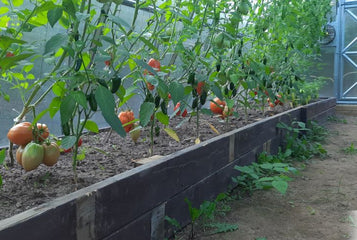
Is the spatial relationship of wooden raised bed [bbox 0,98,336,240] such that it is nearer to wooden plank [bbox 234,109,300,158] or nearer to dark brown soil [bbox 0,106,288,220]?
wooden plank [bbox 234,109,300,158]

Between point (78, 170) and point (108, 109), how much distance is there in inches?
23.5

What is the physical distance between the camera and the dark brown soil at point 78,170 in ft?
3.90

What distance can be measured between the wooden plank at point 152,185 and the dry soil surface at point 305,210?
272 mm

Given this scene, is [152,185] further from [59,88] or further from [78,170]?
[59,88]

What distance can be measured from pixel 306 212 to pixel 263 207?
219 millimetres

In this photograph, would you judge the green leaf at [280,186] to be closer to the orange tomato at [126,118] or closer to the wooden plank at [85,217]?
the orange tomato at [126,118]

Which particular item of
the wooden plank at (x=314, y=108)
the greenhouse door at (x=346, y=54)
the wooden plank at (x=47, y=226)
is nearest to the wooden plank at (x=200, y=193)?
the wooden plank at (x=47, y=226)

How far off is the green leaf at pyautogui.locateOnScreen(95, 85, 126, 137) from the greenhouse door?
699cm

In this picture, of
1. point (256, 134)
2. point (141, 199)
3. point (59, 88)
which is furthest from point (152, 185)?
point (256, 134)

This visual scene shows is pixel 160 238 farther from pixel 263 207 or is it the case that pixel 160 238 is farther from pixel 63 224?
pixel 263 207

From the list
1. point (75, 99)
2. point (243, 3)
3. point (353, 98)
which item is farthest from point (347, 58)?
point (75, 99)

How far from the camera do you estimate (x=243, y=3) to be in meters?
2.11

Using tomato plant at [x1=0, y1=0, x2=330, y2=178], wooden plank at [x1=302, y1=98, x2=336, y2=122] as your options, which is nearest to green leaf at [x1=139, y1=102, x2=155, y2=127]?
tomato plant at [x1=0, y1=0, x2=330, y2=178]

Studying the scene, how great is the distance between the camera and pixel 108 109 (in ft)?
3.27
